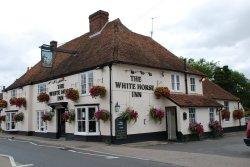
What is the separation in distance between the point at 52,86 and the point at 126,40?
7.10 metres

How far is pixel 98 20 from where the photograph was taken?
2889cm

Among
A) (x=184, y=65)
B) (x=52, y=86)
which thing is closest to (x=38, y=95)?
(x=52, y=86)

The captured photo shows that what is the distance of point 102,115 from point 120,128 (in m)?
1.40

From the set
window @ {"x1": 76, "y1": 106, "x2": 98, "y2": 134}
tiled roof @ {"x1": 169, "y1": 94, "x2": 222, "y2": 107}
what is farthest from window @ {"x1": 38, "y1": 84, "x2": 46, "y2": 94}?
tiled roof @ {"x1": 169, "y1": 94, "x2": 222, "y2": 107}

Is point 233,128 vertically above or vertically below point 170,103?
below

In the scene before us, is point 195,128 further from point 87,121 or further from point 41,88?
point 41,88

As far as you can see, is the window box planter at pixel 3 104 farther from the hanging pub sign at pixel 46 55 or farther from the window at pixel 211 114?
the window at pixel 211 114

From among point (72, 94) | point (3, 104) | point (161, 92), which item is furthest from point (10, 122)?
point (161, 92)

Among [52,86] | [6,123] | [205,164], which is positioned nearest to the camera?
[205,164]

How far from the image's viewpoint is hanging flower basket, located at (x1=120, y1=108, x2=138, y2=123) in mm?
22092

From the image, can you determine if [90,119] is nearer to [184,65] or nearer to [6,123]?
[184,65]

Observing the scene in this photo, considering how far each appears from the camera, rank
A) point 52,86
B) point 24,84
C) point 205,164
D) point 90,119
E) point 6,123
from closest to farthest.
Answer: point 205,164
point 90,119
point 52,86
point 24,84
point 6,123

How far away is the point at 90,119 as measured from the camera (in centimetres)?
2361

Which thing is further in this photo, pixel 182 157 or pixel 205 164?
pixel 182 157
